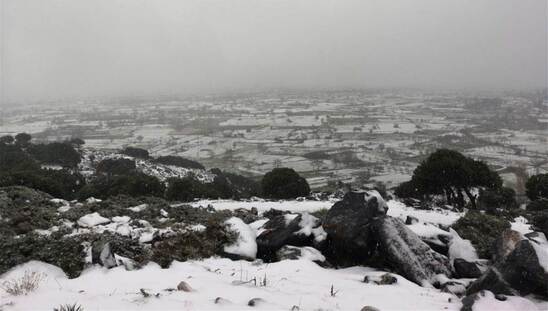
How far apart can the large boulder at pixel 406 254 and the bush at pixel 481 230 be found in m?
1.65

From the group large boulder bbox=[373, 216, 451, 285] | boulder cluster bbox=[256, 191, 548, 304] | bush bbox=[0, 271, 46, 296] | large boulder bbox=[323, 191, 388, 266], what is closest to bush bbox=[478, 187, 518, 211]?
boulder cluster bbox=[256, 191, 548, 304]

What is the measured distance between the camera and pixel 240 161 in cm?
6562

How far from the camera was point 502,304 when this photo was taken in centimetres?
529

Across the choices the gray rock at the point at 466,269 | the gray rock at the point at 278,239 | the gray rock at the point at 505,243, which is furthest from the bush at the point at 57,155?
the gray rock at the point at 505,243

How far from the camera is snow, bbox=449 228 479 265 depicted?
856cm

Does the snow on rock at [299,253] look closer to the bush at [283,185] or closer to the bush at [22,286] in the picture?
the bush at [22,286]

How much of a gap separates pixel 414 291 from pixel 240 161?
196 feet

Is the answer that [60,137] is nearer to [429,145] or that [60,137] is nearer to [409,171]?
[409,171]

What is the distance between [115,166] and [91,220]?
33.7 meters

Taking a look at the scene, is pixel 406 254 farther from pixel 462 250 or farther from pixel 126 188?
pixel 126 188

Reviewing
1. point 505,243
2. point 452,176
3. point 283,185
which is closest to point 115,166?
point 283,185

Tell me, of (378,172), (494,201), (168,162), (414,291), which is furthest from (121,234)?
(378,172)

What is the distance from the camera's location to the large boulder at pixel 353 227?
841 centimetres

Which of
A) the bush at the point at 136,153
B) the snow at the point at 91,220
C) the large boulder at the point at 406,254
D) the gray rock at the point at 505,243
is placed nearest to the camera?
the large boulder at the point at 406,254
